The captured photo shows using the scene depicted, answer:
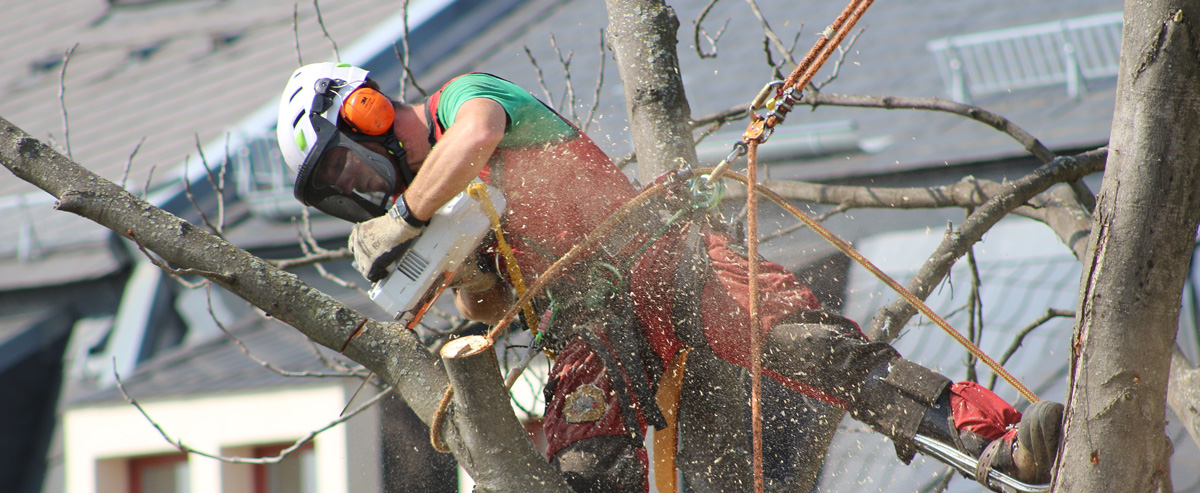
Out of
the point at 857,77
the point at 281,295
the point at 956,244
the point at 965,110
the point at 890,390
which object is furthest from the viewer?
the point at 857,77

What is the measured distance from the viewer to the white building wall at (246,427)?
22.2ft

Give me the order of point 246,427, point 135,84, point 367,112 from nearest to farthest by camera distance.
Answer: point 367,112 → point 246,427 → point 135,84

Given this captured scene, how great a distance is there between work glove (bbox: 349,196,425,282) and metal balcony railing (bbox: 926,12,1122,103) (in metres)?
6.03

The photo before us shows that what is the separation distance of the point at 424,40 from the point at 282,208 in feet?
8.70

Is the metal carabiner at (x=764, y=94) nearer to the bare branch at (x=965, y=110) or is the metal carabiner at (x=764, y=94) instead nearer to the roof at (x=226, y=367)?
the bare branch at (x=965, y=110)

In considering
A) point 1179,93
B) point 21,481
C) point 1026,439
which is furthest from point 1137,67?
point 21,481

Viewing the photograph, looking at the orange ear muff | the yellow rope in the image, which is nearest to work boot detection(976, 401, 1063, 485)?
the yellow rope

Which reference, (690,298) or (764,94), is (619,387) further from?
(764,94)

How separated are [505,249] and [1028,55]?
21.4 ft

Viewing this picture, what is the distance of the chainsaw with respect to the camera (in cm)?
271

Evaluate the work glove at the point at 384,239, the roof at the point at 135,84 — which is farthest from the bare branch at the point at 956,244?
the roof at the point at 135,84

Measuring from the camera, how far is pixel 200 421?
22.5 feet

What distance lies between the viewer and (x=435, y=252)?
2.72 metres

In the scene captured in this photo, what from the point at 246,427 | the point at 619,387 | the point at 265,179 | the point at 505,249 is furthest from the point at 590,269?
the point at 265,179
